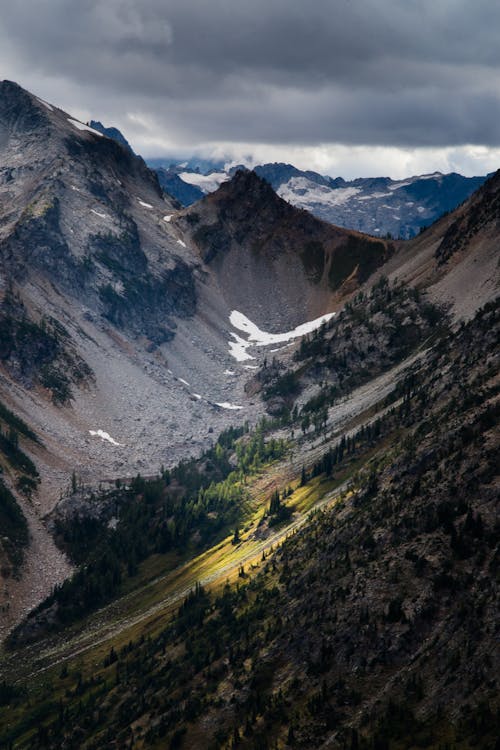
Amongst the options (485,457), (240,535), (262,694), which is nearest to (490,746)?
(262,694)

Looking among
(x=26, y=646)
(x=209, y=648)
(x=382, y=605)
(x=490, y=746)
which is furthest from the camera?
(x=26, y=646)

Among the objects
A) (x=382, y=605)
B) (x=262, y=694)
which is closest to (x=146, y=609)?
(x=262, y=694)

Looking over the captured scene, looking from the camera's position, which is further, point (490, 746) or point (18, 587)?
point (18, 587)

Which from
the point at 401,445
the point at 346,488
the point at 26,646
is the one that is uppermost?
the point at 401,445

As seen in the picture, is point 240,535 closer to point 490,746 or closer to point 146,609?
point 146,609

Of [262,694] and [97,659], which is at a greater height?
[262,694]

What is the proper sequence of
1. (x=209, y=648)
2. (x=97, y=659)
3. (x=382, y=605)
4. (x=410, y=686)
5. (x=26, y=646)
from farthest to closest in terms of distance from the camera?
1. (x=26, y=646)
2. (x=97, y=659)
3. (x=209, y=648)
4. (x=382, y=605)
5. (x=410, y=686)

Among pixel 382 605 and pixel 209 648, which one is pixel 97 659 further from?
pixel 382 605

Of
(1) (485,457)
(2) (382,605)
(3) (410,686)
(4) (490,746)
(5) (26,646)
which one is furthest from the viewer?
(5) (26,646)

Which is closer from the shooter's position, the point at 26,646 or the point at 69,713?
the point at 69,713
